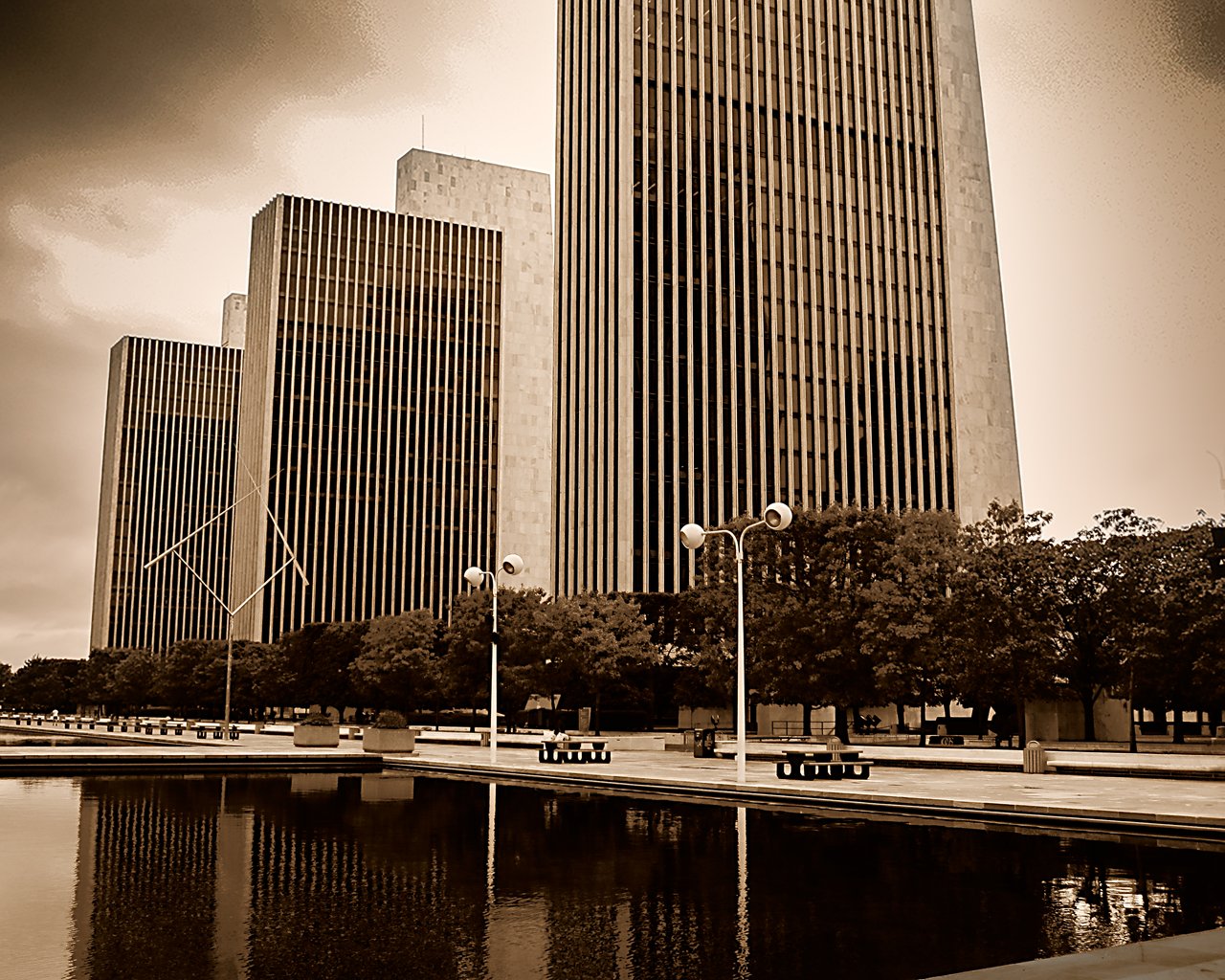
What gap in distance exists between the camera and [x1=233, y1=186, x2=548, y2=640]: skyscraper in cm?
14262

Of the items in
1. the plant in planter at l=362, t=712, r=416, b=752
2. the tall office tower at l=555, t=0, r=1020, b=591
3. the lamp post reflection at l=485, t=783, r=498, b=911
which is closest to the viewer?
the lamp post reflection at l=485, t=783, r=498, b=911

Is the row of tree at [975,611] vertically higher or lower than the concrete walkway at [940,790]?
higher

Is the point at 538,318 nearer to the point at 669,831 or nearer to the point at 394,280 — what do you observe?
Result: the point at 394,280

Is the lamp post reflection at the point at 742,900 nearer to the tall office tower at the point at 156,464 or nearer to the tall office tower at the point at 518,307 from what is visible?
the tall office tower at the point at 518,307

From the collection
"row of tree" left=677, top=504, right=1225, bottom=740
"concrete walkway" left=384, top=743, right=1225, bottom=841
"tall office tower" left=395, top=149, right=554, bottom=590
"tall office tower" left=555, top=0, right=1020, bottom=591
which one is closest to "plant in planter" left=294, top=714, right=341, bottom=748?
"concrete walkway" left=384, top=743, right=1225, bottom=841

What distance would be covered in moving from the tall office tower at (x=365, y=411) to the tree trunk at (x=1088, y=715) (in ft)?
330

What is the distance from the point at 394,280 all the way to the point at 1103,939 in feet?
486

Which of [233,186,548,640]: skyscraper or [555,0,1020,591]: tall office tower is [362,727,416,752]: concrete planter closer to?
[555,0,1020,591]: tall office tower

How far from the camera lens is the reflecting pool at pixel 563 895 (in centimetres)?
965

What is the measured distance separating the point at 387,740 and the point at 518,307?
11870 centimetres

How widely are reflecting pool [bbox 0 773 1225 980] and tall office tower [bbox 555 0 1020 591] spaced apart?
261 ft

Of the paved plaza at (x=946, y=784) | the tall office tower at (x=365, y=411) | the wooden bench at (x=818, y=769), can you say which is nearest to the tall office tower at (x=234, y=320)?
the tall office tower at (x=365, y=411)

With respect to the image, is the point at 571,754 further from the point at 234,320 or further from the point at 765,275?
the point at 234,320

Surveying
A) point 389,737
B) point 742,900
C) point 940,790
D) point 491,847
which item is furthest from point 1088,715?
point 742,900
